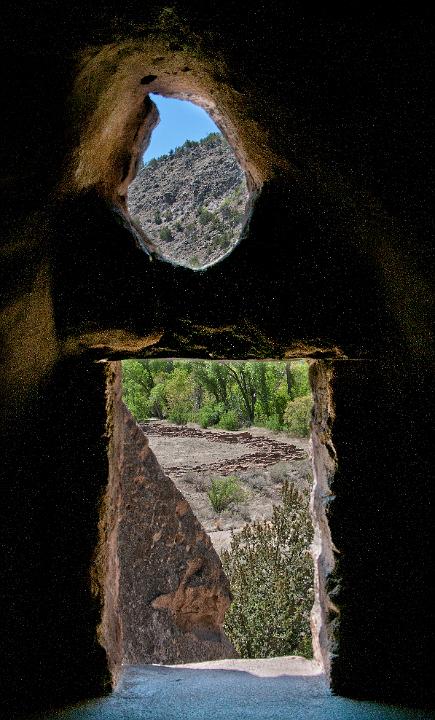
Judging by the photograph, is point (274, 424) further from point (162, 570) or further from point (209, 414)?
point (162, 570)

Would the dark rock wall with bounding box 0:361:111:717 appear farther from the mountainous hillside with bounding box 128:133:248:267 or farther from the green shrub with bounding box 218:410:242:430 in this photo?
the green shrub with bounding box 218:410:242:430

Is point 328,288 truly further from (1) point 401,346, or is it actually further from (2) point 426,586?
(2) point 426,586

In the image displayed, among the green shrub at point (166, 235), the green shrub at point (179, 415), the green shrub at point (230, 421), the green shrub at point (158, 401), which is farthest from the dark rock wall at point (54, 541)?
the green shrub at point (158, 401)

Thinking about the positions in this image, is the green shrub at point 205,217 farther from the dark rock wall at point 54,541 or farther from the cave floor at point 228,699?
the cave floor at point 228,699

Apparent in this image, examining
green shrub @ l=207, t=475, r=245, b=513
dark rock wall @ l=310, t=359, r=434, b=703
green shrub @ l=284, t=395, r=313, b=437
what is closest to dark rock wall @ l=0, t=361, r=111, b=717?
dark rock wall @ l=310, t=359, r=434, b=703

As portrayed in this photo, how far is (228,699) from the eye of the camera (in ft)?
6.75

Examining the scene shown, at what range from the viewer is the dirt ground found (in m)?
11.7

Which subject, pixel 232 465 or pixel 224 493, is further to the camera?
pixel 232 465

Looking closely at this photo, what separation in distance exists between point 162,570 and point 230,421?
39.2 feet

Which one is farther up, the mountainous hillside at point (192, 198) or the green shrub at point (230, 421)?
the mountainous hillside at point (192, 198)

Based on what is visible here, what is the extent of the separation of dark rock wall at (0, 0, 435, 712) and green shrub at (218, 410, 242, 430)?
534 inches

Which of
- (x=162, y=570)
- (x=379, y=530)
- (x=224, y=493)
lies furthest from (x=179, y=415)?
(x=379, y=530)

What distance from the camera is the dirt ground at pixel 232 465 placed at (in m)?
11.7

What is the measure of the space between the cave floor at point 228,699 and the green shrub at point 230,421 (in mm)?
13390
